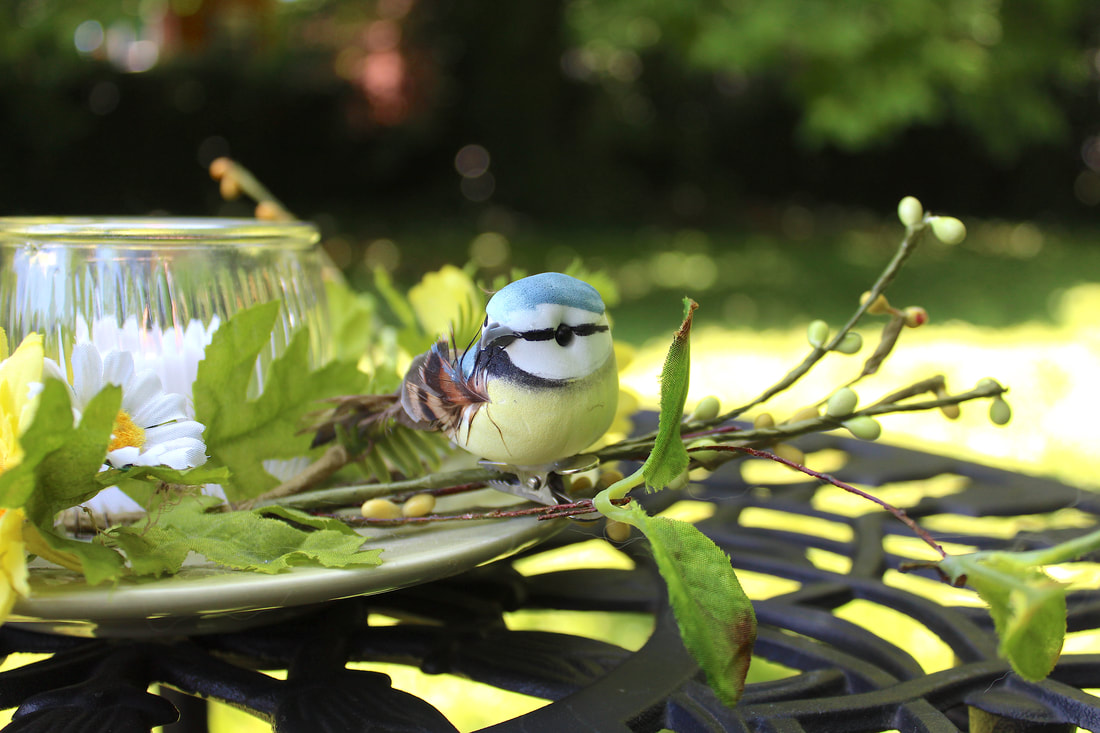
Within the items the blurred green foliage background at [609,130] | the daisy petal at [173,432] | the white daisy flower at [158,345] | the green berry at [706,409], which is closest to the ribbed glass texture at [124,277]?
the white daisy flower at [158,345]

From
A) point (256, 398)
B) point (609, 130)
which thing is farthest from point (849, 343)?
point (609, 130)

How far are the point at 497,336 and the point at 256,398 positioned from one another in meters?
0.13

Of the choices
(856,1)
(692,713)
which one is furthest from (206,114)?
(692,713)

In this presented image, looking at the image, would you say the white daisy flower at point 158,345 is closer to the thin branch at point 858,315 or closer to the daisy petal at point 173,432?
the daisy petal at point 173,432

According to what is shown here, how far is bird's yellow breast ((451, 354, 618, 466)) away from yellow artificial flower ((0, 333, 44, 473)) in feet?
0.51

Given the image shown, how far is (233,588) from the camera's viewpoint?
1.05ft

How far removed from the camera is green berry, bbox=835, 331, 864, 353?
0.42 meters

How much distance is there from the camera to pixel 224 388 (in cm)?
39

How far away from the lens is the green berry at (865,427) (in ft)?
1.25

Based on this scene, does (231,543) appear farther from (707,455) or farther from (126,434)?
(707,455)

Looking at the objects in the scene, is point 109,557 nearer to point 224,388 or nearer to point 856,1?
point 224,388

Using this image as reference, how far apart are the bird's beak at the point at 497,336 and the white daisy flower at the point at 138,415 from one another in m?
0.11

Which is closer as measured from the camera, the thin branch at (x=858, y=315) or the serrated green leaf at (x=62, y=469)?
the serrated green leaf at (x=62, y=469)

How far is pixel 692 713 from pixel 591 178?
5049mm
